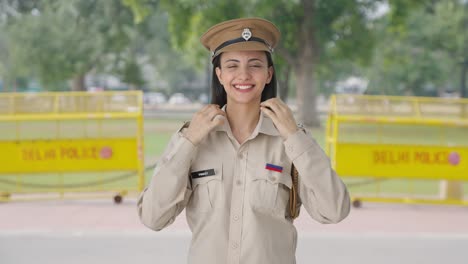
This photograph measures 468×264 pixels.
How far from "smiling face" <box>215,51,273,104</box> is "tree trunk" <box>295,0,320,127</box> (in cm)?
1909

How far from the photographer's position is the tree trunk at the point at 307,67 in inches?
809

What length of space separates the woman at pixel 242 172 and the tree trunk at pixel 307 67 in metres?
19.1

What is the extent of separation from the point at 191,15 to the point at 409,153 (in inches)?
528

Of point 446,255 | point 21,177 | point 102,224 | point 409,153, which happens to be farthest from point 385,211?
point 21,177

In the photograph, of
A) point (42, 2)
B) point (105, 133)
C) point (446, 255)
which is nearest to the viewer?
point (446, 255)

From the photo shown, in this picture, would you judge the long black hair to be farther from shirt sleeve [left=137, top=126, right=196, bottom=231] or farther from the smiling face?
shirt sleeve [left=137, top=126, right=196, bottom=231]

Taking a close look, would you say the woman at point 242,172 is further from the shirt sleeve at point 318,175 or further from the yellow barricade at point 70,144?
the yellow barricade at point 70,144

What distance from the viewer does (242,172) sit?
5.82 feet

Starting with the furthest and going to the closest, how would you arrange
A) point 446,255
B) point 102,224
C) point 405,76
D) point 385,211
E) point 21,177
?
point 405,76
point 21,177
point 385,211
point 102,224
point 446,255

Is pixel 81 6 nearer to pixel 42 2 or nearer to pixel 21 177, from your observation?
pixel 42 2

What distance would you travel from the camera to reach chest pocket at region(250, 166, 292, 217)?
1758mm

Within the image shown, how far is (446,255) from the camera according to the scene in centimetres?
536

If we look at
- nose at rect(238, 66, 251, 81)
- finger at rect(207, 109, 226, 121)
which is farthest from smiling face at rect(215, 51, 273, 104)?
finger at rect(207, 109, 226, 121)

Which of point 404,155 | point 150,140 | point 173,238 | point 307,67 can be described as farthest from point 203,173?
point 307,67
